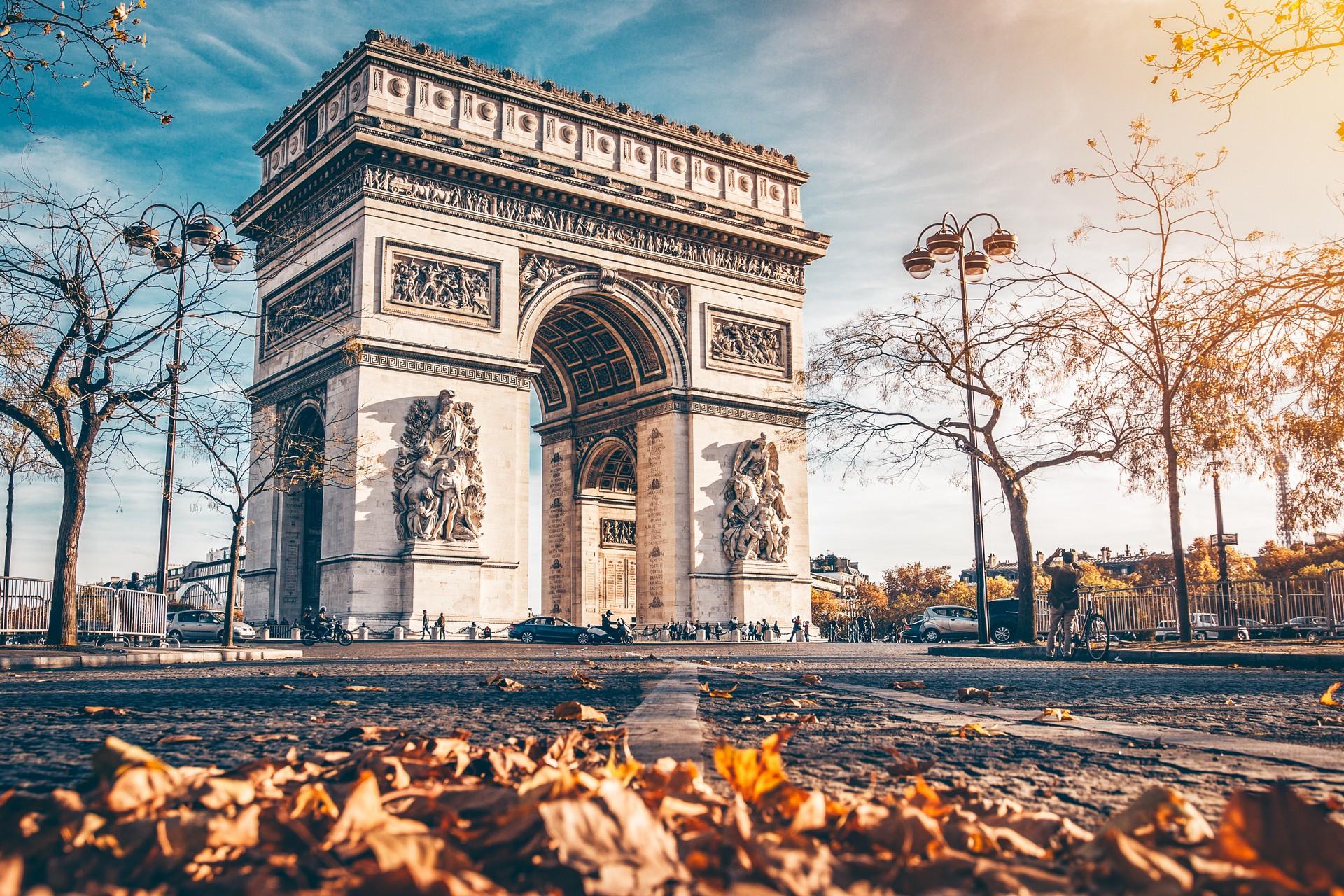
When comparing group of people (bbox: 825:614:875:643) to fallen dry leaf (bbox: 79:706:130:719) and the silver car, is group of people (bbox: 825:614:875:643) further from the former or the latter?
fallen dry leaf (bbox: 79:706:130:719)

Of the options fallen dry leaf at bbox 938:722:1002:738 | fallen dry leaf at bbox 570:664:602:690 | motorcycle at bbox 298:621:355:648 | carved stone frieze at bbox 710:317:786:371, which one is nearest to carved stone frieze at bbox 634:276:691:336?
carved stone frieze at bbox 710:317:786:371

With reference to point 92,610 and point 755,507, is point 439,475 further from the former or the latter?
A: point 755,507

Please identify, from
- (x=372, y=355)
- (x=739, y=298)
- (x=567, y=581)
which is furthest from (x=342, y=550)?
(x=739, y=298)

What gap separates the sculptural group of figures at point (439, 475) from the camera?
26.1 m

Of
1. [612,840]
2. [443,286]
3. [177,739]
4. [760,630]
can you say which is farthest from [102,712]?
[760,630]

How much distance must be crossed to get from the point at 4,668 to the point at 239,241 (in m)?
12.6

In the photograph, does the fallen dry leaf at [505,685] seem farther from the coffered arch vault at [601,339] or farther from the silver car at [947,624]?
the silver car at [947,624]

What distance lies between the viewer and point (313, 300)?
94.5ft

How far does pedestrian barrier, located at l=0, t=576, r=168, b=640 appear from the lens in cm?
1722

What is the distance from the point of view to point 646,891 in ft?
4.61

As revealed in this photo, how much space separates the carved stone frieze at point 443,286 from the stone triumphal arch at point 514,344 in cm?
7

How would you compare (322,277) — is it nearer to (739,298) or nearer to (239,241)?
(239,241)

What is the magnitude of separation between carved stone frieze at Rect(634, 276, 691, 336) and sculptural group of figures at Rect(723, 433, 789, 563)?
429 centimetres

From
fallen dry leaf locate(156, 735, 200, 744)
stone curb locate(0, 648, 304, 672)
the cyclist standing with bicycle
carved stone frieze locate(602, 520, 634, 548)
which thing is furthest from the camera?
carved stone frieze locate(602, 520, 634, 548)
